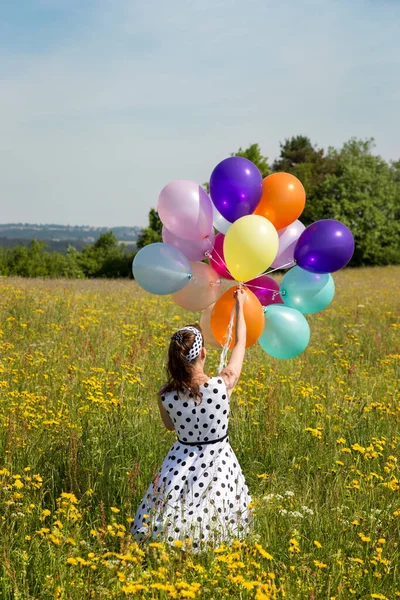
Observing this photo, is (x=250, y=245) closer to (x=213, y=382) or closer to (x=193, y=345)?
(x=193, y=345)

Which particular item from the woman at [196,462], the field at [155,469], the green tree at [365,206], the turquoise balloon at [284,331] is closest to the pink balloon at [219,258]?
the turquoise balloon at [284,331]

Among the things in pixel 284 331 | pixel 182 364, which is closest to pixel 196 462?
pixel 182 364

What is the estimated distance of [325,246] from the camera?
3.97 meters

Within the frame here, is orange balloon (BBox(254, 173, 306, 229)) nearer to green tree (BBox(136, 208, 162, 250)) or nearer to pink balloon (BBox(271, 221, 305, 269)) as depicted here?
pink balloon (BBox(271, 221, 305, 269))

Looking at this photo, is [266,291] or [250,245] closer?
[250,245]

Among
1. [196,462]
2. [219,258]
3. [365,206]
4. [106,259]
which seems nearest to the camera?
[196,462]

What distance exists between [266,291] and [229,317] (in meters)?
0.57

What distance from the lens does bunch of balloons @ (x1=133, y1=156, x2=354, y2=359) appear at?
3.79 meters

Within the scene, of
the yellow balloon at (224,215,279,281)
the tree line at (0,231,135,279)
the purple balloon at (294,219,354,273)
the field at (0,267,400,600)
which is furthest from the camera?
the tree line at (0,231,135,279)

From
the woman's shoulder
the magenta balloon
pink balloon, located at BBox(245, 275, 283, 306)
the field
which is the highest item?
the magenta balloon

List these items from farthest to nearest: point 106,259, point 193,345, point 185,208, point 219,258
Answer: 1. point 106,259
2. point 219,258
3. point 185,208
4. point 193,345

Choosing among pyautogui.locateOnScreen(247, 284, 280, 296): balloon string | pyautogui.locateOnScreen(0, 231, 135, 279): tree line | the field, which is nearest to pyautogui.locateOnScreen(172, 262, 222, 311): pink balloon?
pyautogui.locateOnScreen(247, 284, 280, 296): balloon string

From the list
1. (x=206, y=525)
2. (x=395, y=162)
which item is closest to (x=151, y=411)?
(x=206, y=525)

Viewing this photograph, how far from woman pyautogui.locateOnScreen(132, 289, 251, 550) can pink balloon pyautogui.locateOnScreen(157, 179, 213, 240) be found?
65cm
